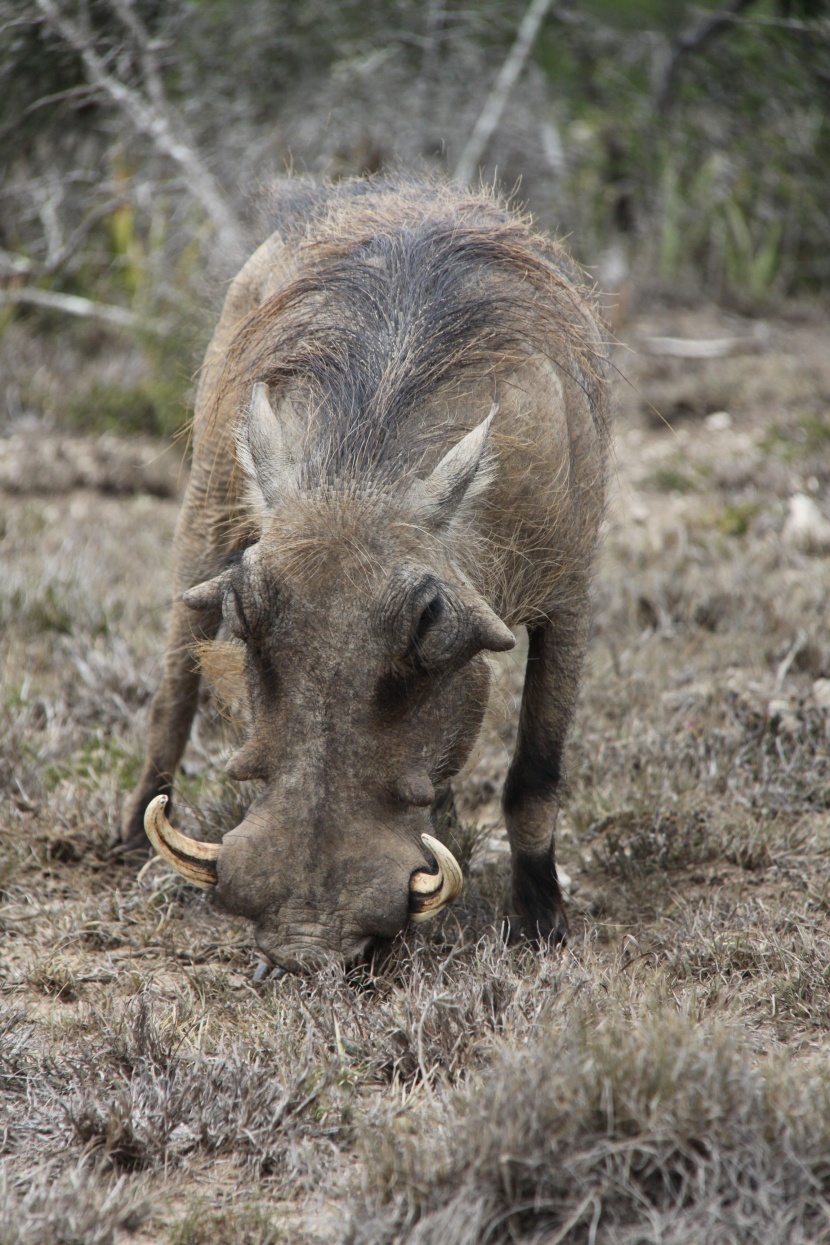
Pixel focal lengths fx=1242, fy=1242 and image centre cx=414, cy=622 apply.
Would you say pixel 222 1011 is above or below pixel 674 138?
above

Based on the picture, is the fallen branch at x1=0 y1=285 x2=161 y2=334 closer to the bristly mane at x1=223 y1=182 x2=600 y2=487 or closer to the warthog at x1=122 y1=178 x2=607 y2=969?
the warthog at x1=122 y1=178 x2=607 y2=969

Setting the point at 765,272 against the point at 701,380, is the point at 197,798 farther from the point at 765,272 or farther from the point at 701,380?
the point at 765,272

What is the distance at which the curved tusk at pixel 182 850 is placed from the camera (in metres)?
2.48

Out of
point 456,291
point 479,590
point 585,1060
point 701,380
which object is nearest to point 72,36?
point 701,380

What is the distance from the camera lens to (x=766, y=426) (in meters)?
7.50

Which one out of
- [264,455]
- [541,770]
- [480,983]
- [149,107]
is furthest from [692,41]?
[480,983]

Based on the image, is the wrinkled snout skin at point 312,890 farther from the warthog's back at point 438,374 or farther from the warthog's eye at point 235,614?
the warthog's back at point 438,374

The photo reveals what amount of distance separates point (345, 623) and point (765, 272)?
936 centimetres

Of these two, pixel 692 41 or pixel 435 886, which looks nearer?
pixel 435 886

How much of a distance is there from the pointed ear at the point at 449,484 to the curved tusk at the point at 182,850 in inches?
31.1

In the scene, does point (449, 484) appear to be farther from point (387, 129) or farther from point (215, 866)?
point (387, 129)

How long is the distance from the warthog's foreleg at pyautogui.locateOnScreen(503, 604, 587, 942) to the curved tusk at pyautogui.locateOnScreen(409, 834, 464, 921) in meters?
0.74

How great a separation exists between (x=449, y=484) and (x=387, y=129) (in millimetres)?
8164

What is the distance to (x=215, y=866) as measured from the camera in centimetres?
248
